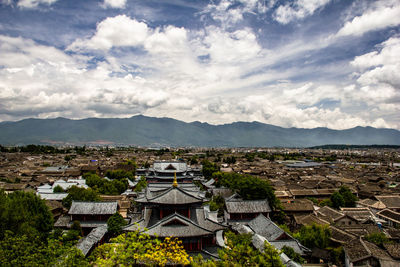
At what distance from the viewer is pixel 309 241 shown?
89.1 feet

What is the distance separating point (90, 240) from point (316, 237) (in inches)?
879

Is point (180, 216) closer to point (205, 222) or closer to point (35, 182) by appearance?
point (205, 222)

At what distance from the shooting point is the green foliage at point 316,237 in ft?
87.7

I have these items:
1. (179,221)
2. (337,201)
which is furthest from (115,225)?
(337,201)

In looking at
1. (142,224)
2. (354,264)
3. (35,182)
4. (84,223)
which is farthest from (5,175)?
(354,264)

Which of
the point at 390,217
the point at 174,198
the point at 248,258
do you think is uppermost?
the point at 174,198

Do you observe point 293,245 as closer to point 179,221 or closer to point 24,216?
point 179,221

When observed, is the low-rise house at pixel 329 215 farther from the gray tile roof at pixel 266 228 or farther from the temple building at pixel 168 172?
the temple building at pixel 168 172

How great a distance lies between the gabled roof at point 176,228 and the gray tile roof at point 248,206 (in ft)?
51.4

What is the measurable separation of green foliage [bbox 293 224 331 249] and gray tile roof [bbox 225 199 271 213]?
720cm

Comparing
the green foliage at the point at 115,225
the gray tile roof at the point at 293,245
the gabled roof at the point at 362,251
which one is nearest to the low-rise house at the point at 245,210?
the gray tile roof at the point at 293,245

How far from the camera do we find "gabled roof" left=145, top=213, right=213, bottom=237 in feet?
61.8

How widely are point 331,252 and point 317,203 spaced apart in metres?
24.3

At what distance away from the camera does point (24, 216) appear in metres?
25.0
